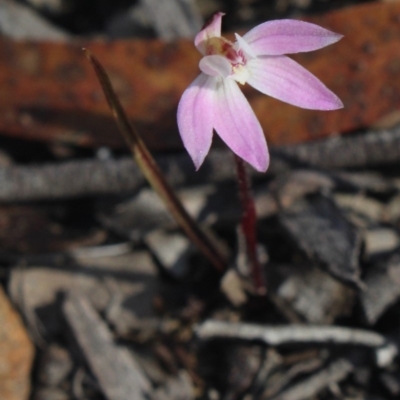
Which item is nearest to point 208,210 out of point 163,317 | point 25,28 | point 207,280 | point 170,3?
point 207,280

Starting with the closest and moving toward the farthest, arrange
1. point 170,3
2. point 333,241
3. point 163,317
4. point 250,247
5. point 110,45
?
point 250,247
point 333,241
point 163,317
point 110,45
point 170,3

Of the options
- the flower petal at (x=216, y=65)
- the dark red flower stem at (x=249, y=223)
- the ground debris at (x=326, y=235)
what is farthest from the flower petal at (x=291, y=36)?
the ground debris at (x=326, y=235)

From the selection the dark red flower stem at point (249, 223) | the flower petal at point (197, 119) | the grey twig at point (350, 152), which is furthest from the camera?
the grey twig at point (350, 152)

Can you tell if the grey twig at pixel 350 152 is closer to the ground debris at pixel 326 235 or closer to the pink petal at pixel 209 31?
the ground debris at pixel 326 235

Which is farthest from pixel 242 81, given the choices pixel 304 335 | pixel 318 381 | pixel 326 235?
pixel 318 381

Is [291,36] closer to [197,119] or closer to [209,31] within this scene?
[209,31]

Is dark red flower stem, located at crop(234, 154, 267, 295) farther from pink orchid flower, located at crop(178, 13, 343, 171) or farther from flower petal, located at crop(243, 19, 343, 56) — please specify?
flower petal, located at crop(243, 19, 343, 56)

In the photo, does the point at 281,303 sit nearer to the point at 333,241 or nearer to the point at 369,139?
the point at 333,241

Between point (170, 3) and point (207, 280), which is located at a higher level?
point (170, 3)
